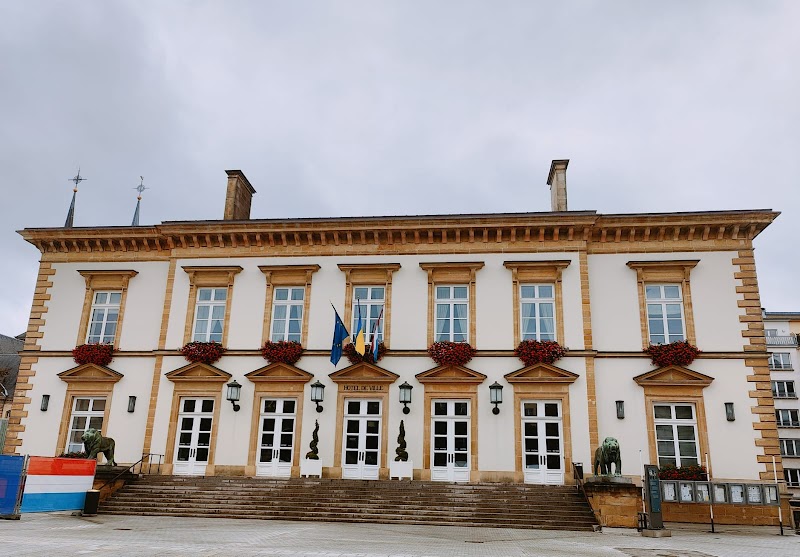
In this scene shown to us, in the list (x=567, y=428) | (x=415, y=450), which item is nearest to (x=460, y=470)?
(x=415, y=450)

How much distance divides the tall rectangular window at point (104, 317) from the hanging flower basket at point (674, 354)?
16.7 metres

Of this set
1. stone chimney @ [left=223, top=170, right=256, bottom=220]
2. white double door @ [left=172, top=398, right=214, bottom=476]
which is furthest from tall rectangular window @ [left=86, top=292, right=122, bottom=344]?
stone chimney @ [left=223, top=170, right=256, bottom=220]

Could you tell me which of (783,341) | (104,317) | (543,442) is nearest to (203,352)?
(104,317)

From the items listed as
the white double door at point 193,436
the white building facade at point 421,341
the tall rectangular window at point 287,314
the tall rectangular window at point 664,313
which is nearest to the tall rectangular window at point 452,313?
the white building facade at point 421,341

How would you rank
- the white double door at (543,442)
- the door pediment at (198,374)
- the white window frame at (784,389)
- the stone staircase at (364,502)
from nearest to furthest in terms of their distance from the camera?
the stone staircase at (364,502)
the white double door at (543,442)
the door pediment at (198,374)
the white window frame at (784,389)

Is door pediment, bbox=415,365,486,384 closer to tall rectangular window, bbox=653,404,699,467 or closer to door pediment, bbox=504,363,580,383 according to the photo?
door pediment, bbox=504,363,580,383

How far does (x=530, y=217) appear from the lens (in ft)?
67.3

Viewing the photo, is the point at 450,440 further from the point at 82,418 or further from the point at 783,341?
the point at 783,341

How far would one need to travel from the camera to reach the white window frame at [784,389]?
49094 millimetres

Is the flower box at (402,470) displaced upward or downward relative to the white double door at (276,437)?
downward

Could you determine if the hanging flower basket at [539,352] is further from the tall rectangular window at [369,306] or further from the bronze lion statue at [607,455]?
the tall rectangular window at [369,306]

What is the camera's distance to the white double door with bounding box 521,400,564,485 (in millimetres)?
18750

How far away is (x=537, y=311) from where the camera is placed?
800 inches

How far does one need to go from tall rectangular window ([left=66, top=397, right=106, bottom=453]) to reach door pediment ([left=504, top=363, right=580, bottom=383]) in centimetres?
1269
